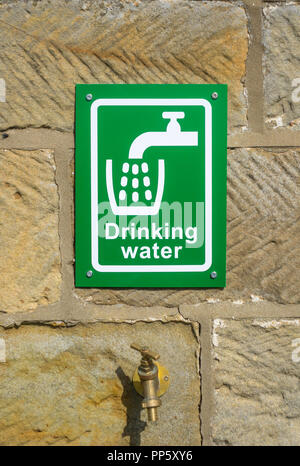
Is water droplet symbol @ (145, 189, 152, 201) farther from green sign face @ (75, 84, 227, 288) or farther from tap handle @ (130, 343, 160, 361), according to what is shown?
tap handle @ (130, 343, 160, 361)

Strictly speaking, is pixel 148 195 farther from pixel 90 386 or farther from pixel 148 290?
pixel 90 386

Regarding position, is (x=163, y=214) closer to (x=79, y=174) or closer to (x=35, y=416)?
(x=79, y=174)

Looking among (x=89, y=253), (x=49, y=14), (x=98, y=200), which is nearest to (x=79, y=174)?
(x=98, y=200)

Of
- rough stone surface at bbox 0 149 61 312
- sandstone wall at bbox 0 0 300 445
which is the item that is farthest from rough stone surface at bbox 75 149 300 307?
rough stone surface at bbox 0 149 61 312

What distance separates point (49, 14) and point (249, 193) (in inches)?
24.0

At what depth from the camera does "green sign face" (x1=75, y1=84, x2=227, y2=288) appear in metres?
0.96

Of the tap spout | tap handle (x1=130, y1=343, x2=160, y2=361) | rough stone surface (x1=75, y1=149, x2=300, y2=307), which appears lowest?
tap handle (x1=130, y1=343, x2=160, y2=361)

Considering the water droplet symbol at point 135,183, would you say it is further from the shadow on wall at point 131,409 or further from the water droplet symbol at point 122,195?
the shadow on wall at point 131,409

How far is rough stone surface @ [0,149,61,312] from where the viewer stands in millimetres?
972

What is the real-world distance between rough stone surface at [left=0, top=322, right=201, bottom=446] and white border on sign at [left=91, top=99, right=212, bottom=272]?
14cm

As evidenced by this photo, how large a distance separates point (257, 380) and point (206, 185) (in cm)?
47

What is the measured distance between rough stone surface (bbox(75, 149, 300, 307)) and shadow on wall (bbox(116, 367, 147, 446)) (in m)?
0.18

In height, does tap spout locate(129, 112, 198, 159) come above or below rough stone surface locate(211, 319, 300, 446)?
above

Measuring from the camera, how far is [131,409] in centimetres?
99
